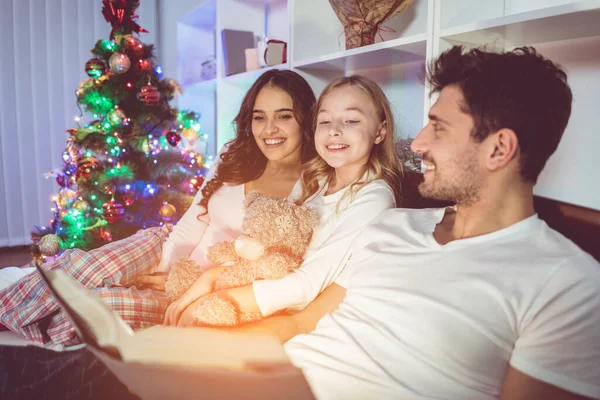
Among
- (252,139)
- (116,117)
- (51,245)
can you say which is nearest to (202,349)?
(252,139)

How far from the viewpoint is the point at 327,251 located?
3.54 ft

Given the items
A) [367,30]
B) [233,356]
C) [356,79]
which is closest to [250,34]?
[367,30]

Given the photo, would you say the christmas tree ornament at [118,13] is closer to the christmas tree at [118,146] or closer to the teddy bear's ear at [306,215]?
the christmas tree at [118,146]

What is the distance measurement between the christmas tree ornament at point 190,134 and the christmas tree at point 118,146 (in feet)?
0.23

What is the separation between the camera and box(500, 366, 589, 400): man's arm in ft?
2.16

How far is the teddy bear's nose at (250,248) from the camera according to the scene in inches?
42.3

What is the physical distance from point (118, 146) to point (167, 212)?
0.43 m

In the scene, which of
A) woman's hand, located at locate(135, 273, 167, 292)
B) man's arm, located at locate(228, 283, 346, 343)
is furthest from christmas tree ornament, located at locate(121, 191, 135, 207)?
man's arm, located at locate(228, 283, 346, 343)

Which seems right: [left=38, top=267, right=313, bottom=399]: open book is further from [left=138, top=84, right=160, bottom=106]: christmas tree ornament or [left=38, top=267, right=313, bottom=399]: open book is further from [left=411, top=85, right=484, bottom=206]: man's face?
[left=138, top=84, right=160, bottom=106]: christmas tree ornament

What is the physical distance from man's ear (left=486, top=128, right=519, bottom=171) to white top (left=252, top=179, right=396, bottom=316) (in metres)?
0.34

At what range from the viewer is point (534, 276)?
0.73m

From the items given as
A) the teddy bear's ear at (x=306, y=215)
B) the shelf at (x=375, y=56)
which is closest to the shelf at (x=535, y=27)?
the shelf at (x=375, y=56)

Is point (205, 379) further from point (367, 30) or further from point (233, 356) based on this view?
point (367, 30)

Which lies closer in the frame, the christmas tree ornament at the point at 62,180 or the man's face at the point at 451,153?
the man's face at the point at 451,153
